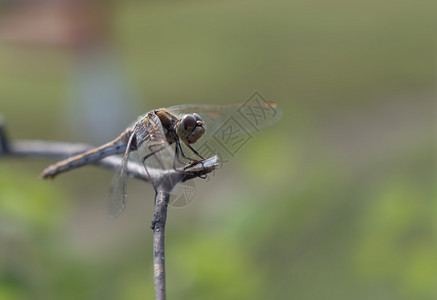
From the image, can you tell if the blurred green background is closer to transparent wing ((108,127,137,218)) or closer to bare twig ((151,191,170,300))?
transparent wing ((108,127,137,218))

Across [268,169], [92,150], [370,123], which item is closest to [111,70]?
[370,123]

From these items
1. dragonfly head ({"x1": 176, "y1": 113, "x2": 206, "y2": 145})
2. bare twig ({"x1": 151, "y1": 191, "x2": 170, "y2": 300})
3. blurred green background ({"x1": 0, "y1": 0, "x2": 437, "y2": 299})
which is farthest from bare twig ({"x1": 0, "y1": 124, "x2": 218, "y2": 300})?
blurred green background ({"x1": 0, "y1": 0, "x2": 437, "y2": 299})

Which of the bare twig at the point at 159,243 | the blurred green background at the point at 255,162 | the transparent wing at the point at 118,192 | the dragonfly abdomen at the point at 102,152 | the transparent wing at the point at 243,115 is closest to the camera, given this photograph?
the bare twig at the point at 159,243

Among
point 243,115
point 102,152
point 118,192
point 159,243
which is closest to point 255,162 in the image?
point 243,115

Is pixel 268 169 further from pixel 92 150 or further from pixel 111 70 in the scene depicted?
pixel 111 70

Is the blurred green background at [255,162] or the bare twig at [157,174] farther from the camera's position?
the blurred green background at [255,162]

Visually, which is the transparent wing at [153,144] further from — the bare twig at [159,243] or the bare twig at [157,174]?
the bare twig at [159,243]

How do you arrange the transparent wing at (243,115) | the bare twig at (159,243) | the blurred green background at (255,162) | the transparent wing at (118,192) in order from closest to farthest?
the bare twig at (159,243) < the transparent wing at (118,192) < the transparent wing at (243,115) < the blurred green background at (255,162)

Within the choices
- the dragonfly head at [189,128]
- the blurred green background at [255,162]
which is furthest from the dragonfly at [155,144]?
the blurred green background at [255,162]
